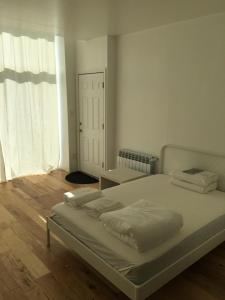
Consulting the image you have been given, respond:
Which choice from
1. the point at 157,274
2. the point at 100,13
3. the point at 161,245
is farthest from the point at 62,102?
the point at 157,274

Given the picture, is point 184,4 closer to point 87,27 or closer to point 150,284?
point 87,27

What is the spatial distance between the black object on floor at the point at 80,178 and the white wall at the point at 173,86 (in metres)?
0.97

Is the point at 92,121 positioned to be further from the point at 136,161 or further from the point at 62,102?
the point at 136,161

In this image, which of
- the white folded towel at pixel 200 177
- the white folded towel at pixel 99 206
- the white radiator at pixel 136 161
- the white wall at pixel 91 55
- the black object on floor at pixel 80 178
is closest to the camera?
the white folded towel at pixel 99 206

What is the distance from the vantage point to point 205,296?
2.15 m

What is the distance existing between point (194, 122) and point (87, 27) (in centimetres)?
201

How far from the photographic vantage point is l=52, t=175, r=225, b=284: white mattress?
1.88 m

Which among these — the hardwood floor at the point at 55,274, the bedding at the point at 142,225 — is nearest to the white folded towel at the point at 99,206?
the bedding at the point at 142,225

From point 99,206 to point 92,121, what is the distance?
269 cm

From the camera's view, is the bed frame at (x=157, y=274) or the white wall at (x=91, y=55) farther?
the white wall at (x=91, y=55)

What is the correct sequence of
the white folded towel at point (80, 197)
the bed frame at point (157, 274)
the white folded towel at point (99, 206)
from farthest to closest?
the white folded towel at point (80, 197) < the white folded towel at point (99, 206) < the bed frame at point (157, 274)

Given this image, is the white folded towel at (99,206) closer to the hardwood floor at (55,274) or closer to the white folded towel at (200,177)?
the hardwood floor at (55,274)

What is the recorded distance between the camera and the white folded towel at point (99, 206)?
2390 mm

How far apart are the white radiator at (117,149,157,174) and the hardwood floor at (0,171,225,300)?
1473 millimetres
